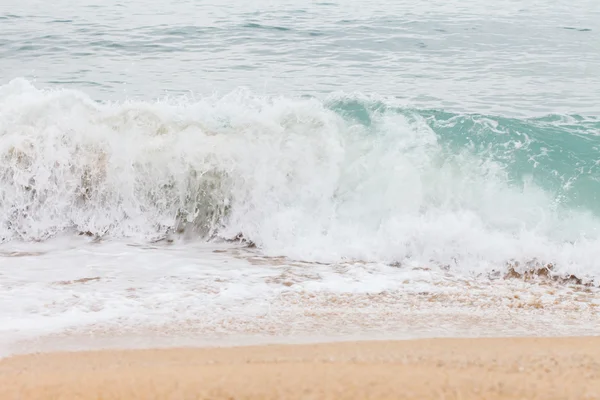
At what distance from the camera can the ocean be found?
14.4 ft

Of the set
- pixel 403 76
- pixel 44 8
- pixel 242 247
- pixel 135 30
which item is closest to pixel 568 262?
pixel 242 247

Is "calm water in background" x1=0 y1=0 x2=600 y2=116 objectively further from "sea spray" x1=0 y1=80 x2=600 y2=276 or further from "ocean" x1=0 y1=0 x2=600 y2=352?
"sea spray" x1=0 y1=80 x2=600 y2=276

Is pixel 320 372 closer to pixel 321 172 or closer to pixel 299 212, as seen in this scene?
pixel 299 212

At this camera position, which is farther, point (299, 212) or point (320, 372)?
point (299, 212)

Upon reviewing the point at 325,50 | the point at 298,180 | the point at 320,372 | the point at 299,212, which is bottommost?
the point at 299,212

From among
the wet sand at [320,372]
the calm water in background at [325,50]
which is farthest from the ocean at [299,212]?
the wet sand at [320,372]

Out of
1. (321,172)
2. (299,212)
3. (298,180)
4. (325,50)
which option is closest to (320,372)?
(299,212)

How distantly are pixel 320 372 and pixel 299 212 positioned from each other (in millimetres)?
4086

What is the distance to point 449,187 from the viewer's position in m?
6.97

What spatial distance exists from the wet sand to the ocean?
0.45 metres

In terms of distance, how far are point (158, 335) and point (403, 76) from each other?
373 inches

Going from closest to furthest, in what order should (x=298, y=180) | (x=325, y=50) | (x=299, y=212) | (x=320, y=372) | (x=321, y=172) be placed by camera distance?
(x=320, y=372), (x=299, y=212), (x=298, y=180), (x=321, y=172), (x=325, y=50)

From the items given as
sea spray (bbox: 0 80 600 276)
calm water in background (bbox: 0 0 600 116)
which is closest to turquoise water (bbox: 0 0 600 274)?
sea spray (bbox: 0 80 600 276)

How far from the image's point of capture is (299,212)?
6.73 metres
